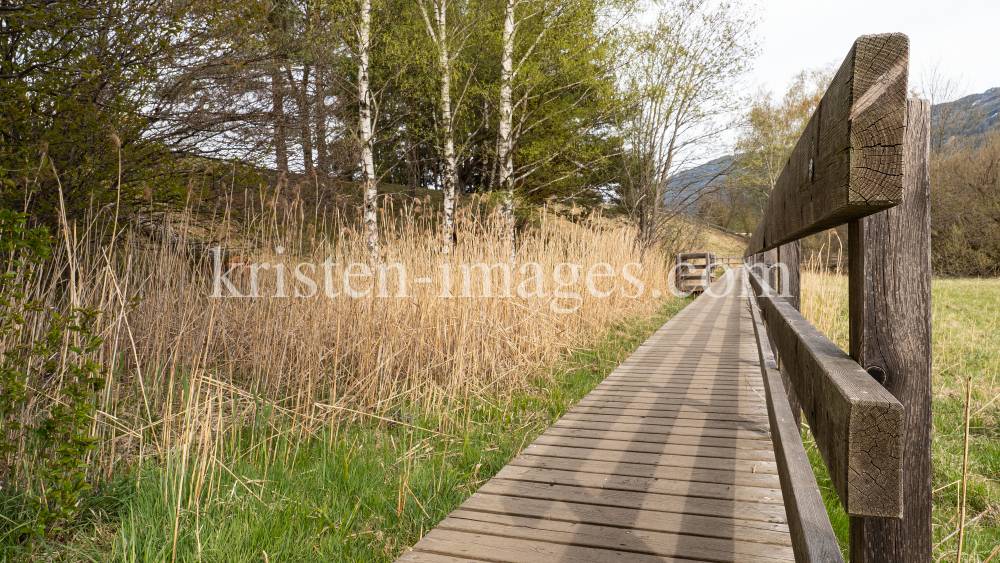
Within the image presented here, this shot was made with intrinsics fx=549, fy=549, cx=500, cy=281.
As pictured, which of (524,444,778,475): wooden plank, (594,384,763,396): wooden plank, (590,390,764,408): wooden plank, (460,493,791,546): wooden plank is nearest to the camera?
(460,493,791,546): wooden plank

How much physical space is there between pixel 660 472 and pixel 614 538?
0.59 m

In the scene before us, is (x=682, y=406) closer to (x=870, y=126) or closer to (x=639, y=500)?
(x=639, y=500)

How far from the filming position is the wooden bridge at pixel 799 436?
2.54ft

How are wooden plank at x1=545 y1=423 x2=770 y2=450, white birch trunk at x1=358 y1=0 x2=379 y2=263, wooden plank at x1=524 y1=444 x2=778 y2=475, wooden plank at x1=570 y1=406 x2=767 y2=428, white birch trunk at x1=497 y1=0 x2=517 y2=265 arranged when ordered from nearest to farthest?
wooden plank at x1=524 y1=444 x2=778 y2=475 → wooden plank at x1=545 y1=423 x2=770 y2=450 → wooden plank at x1=570 y1=406 x2=767 y2=428 → white birch trunk at x1=358 y1=0 x2=379 y2=263 → white birch trunk at x1=497 y1=0 x2=517 y2=265

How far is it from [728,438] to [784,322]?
1.19 metres

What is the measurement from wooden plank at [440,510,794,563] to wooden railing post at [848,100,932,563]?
67cm

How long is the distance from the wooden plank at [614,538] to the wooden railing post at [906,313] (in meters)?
0.67

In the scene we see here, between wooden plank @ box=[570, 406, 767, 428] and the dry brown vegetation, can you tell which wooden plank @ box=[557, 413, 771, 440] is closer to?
wooden plank @ box=[570, 406, 767, 428]

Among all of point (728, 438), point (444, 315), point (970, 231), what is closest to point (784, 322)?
point (728, 438)

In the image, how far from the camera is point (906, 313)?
95 cm

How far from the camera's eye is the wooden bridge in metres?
0.77

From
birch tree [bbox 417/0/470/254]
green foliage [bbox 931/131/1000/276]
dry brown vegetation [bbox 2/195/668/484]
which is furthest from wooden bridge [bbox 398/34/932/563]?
green foliage [bbox 931/131/1000/276]

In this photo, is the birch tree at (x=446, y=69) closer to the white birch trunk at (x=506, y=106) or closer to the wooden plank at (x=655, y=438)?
the white birch trunk at (x=506, y=106)

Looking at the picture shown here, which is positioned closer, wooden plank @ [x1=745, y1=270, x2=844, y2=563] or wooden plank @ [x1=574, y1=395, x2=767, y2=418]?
→ wooden plank @ [x1=745, y1=270, x2=844, y2=563]
